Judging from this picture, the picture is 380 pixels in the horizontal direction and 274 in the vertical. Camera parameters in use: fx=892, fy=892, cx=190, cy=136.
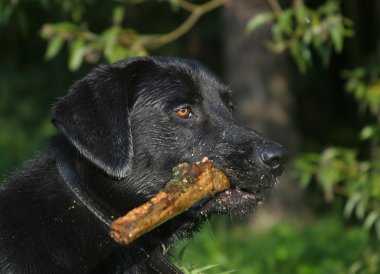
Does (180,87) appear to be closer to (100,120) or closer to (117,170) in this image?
(100,120)

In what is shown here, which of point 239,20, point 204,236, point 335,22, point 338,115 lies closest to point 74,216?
point 335,22

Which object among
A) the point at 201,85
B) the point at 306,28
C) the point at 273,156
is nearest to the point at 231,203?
the point at 273,156

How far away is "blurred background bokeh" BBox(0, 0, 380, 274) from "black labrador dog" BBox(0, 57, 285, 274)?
40cm

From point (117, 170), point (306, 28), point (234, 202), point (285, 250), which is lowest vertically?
point (285, 250)

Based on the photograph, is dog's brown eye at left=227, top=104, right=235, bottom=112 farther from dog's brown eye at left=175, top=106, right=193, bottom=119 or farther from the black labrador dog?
dog's brown eye at left=175, top=106, right=193, bottom=119

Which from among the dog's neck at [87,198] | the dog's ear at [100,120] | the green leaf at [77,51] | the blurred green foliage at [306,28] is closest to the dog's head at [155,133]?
the dog's ear at [100,120]

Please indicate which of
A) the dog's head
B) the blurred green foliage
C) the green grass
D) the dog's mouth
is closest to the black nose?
the dog's head

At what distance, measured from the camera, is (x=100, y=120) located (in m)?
4.27

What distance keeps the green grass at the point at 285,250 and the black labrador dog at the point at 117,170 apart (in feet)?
8.53

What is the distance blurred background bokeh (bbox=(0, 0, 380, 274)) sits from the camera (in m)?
6.42

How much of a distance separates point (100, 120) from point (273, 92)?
22.7ft

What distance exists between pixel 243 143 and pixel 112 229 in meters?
1.10

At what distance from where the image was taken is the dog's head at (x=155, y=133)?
13.9ft

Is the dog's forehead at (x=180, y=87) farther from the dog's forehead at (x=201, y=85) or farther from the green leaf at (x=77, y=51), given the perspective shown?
the green leaf at (x=77, y=51)
